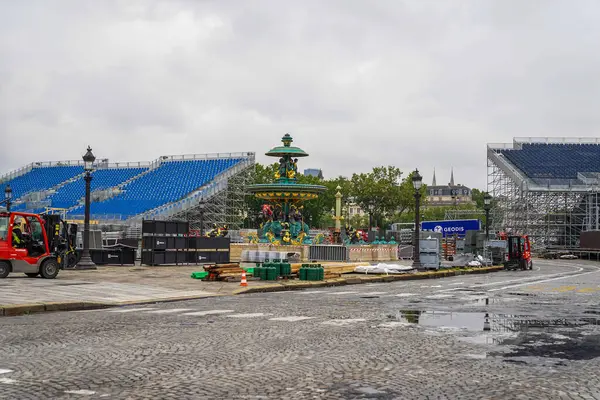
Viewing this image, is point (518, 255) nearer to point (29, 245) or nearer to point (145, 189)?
point (29, 245)

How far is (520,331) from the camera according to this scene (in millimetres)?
12242

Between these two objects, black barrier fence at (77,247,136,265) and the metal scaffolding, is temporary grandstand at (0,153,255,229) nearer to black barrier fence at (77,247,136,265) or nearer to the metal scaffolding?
the metal scaffolding

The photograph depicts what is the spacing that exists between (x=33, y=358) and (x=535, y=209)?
7508 centimetres

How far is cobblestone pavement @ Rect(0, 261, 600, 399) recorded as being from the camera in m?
7.50

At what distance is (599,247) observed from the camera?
63.3m

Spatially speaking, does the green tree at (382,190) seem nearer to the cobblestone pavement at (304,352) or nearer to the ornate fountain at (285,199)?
the ornate fountain at (285,199)

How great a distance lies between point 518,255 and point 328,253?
1190 centimetres

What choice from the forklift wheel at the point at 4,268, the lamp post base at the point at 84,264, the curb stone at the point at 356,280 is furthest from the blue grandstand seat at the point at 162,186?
the forklift wheel at the point at 4,268

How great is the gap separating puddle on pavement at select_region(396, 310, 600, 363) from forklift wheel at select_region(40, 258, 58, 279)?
1358 cm

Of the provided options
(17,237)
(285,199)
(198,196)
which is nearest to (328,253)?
(285,199)

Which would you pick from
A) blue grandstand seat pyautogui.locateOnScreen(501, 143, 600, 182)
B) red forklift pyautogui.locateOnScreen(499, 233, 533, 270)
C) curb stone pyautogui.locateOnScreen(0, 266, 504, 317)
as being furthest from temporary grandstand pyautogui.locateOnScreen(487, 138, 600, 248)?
curb stone pyautogui.locateOnScreen(0, 266, 504, 317)

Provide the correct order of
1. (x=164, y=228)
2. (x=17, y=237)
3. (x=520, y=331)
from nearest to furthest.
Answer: (x=520, y=331) → (x=17, y=237) → (x=164, y=228)

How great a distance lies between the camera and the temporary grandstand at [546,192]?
75.1m

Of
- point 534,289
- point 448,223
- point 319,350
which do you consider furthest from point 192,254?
point 448,223
